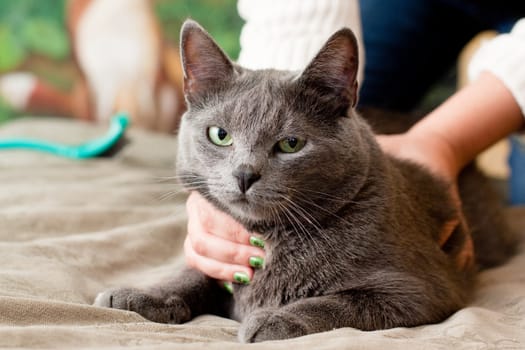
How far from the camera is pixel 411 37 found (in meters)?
2.23

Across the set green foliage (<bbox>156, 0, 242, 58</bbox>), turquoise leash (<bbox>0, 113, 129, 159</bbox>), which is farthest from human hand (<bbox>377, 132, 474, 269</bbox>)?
green foliage (<bbox>156, 0, 242, 58</bbox>)

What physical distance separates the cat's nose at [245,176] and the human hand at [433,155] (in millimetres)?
529

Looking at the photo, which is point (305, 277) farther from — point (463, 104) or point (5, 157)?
point (5, 157)

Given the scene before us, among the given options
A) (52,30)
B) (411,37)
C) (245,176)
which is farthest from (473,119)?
(52,30)

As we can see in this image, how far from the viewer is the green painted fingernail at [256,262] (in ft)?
3.97

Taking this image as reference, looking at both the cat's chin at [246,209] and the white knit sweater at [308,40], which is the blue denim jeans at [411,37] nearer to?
the white knit sweater at [308,40]

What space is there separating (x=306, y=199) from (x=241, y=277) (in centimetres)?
21

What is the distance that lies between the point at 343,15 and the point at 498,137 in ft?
1.83

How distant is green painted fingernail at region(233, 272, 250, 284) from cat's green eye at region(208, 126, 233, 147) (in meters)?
0.25

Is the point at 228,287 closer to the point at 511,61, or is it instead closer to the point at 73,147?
the point at 511,61

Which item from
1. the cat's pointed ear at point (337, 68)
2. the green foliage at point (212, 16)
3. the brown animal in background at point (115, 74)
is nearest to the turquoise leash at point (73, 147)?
the brown animal in background at point (115, 74)

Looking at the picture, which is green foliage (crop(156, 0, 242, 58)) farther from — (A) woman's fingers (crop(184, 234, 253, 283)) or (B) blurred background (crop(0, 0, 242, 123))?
(A) woman's fingers (crop(184, 234, 253, 283))

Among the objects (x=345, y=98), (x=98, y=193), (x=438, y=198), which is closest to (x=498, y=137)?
(x=438, y=198)

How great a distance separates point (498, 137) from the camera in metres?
1.78
